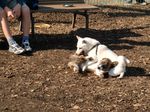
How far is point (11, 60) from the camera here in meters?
7.18

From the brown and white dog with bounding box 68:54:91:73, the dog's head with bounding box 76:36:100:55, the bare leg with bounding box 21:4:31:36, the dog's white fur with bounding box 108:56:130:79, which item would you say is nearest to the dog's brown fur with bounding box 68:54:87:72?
the brown and white dog with bounding box 68:54:91:73

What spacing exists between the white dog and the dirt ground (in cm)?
16

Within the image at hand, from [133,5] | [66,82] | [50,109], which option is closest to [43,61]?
[66,82]

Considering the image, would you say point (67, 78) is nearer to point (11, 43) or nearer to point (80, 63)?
point (80, 63)

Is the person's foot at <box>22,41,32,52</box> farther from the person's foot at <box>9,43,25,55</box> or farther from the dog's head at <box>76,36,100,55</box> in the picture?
the dog's head at <box>76,36,100,55</box>

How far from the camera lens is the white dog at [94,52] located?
6.51 meters

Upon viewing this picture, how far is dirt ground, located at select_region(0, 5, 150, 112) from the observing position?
18.0ft

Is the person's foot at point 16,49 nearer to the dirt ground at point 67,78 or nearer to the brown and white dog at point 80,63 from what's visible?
the dirt ground at point 67,78

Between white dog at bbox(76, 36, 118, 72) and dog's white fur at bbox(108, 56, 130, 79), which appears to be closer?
dog's white fur at bbox(108, 56, 130, 79)

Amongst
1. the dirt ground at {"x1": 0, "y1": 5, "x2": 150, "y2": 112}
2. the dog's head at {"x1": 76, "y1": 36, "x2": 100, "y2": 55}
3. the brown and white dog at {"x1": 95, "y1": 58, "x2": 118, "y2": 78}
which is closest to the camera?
the dirt ground at {"x1": 0, "y1": 5, "x2": 150, "y2": 112}

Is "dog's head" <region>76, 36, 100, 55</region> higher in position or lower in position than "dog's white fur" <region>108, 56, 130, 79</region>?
higher

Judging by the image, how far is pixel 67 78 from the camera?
6402mm

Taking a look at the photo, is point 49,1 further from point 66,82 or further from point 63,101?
point 63,101

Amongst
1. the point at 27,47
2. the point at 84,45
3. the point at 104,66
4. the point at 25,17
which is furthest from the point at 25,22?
the point at 104,66
